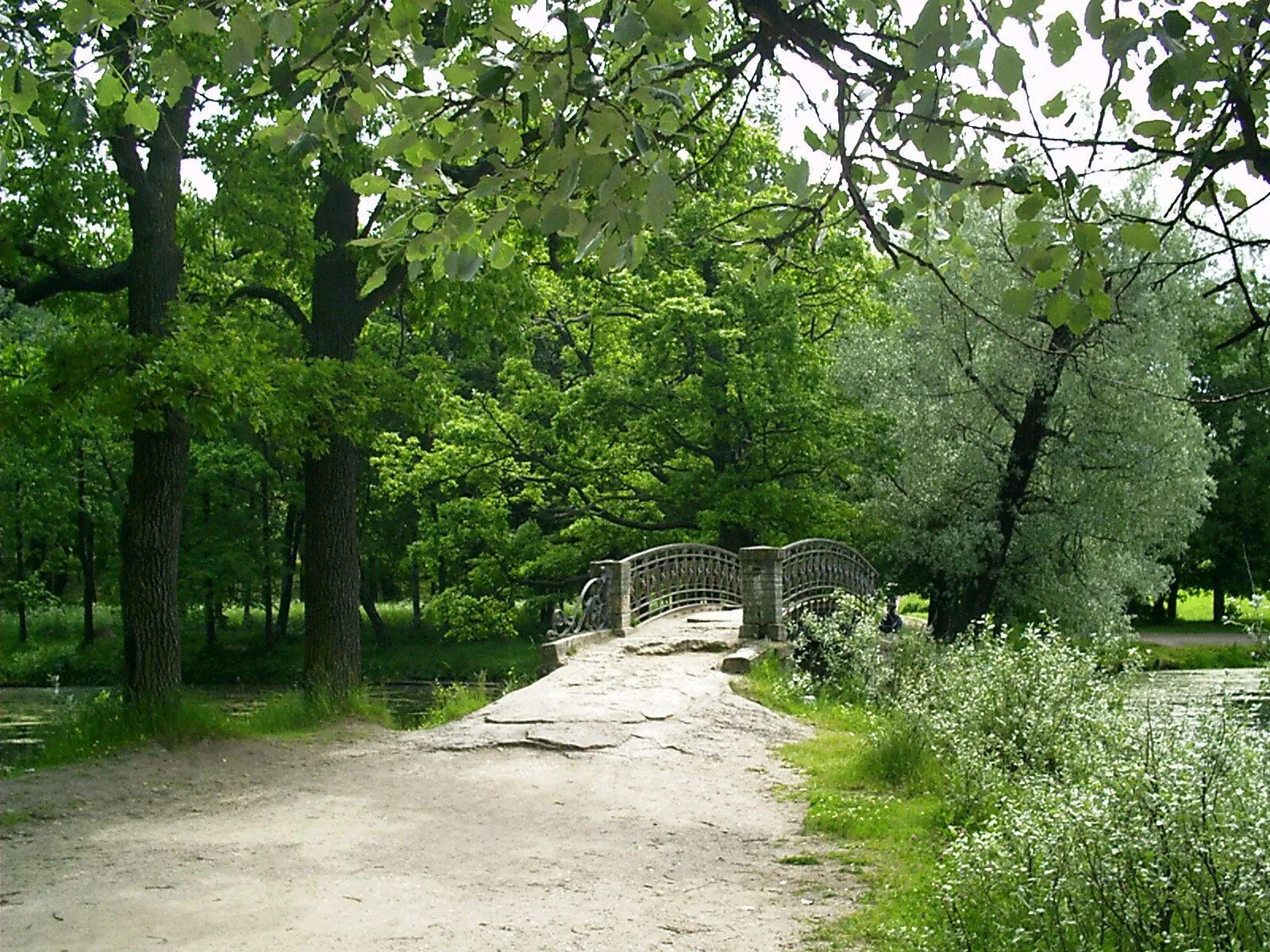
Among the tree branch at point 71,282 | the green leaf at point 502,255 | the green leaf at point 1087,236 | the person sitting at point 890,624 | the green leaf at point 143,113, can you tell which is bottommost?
the person sitting at point 890,624

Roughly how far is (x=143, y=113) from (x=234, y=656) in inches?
1347

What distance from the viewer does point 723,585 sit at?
70.1ft

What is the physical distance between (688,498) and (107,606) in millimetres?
25474

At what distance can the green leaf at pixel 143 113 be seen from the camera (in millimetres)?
A: 3285

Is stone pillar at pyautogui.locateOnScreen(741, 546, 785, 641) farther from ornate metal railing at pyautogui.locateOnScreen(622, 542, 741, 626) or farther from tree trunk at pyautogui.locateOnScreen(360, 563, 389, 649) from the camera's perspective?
tree trunk at pyautogui.locateOnScreen(360, 563, 389, 649)

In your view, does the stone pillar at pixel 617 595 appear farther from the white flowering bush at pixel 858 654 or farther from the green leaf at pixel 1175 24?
the green leaf at pixel 1175 24

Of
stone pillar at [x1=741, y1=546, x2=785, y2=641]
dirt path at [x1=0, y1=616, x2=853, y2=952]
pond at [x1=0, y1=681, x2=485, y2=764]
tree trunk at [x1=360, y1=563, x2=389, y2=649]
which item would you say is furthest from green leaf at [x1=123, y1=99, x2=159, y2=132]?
tree trunk at [x1=360, y1=563, x2=389, y2=649]

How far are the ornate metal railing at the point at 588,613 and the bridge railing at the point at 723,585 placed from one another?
0.01m

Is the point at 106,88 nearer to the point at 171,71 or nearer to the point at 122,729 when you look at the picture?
the point at 171,71

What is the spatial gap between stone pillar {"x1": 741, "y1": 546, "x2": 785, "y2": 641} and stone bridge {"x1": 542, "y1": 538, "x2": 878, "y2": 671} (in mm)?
11

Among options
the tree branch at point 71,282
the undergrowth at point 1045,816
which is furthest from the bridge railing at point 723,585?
the tree branch at point 71,282

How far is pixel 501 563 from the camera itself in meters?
24.6

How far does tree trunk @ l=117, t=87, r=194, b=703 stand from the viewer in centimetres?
1193

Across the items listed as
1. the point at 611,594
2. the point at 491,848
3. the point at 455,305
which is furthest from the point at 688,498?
the point at 491,848
